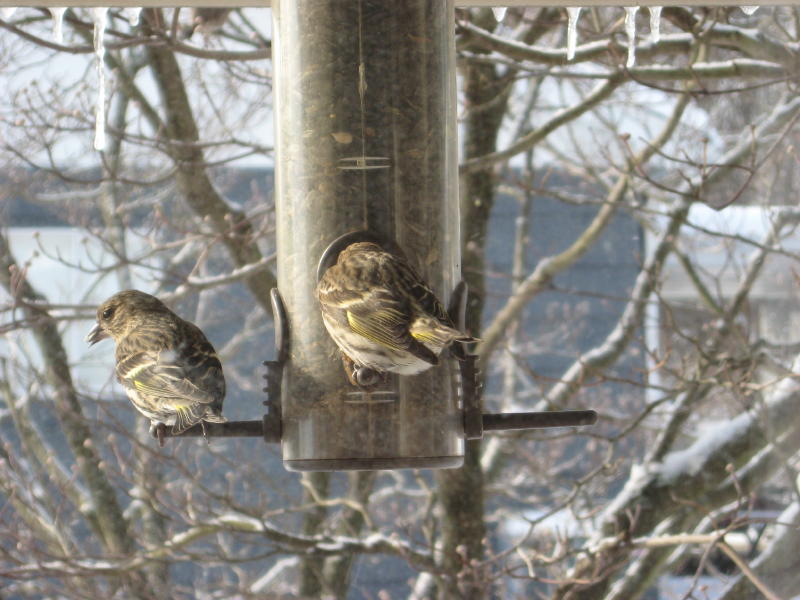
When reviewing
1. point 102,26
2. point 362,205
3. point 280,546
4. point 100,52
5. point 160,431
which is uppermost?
point 102,26

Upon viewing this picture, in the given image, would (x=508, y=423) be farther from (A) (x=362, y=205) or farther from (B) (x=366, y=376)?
(A) (x=362, y=205)

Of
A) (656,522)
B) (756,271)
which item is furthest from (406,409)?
(756,271)

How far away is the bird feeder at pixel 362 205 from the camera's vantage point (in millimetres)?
4176

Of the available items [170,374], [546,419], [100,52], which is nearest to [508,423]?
[546,419]

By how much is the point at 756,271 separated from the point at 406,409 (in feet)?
15.7

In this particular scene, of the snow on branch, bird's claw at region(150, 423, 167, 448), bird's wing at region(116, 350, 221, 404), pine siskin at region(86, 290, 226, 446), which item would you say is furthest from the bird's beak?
the snow on branch

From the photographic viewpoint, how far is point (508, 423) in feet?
13.1

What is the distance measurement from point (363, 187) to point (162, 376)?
3.45 feet

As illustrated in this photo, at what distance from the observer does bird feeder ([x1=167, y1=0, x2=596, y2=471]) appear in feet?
13.7

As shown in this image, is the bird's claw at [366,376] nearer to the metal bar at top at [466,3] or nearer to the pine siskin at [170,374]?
the pine siskin at [170,374]

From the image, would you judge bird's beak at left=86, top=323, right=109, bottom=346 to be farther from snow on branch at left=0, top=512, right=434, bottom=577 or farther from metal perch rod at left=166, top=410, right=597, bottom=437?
snow on branch at left=0, top=512, right=434, bottom=577

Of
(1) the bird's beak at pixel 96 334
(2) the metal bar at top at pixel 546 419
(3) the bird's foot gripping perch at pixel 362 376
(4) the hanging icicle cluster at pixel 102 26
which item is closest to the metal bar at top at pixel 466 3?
(4) the hanging icicle cluster at pixel 102 26

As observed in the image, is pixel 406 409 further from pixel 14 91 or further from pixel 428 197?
pixel 14 91

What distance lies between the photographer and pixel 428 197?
4.39m
